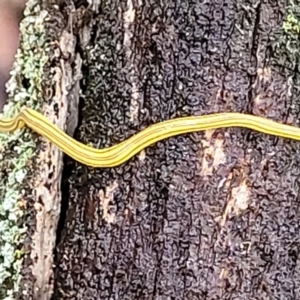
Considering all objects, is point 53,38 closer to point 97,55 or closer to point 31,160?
point 97,55

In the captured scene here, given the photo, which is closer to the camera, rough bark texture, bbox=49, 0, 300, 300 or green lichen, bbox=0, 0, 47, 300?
rough bark texture, bbox=49, 0, 300, 300

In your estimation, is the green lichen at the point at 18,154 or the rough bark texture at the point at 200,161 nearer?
the rough bark texture at the point at 200,161

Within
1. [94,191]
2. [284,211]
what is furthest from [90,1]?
[284,211]

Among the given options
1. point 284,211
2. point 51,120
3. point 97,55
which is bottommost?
point 284,211

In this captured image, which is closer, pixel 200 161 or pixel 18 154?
pixel 200 161
